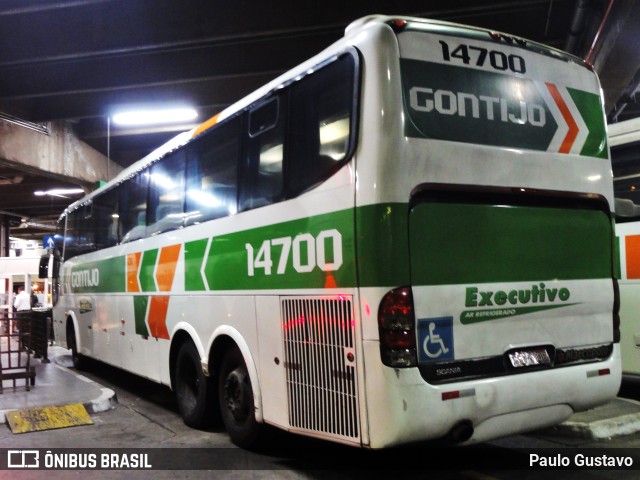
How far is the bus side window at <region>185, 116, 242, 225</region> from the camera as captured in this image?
578 centimetres

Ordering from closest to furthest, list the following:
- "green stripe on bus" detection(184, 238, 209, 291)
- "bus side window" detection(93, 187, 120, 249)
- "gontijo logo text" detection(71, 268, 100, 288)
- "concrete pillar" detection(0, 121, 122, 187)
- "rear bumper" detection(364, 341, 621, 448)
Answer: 1. "rear bumper" detection(364, 341, 621, 448)
2. "green stripe on bus" detection(184, 238, 209, 291)
3. "bus side window" detection(93, 187, 120, 249)
4. "gontijo logo text" detection(71, 268, 100, 288)
5. "concrete pillar" detection(0, 121, 122, 187)

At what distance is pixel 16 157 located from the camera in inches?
572

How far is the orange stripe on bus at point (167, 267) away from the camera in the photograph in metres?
6.91

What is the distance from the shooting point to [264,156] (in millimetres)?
5242

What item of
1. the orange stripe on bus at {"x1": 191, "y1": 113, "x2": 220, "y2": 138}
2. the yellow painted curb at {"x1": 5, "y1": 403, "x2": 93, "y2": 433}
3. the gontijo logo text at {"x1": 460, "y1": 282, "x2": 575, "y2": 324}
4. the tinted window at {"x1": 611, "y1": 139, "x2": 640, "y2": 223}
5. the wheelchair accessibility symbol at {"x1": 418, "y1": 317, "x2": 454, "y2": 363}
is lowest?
the yellow painted curb at {"x1": 5, "y1": 403, "x2": 93, "y2": 433}

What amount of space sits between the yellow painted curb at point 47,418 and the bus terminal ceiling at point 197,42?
6.91 meters

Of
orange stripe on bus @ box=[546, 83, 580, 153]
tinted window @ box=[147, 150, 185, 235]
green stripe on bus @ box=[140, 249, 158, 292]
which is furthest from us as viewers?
green stripe on bus @ box=[140, 249, 158, 292]

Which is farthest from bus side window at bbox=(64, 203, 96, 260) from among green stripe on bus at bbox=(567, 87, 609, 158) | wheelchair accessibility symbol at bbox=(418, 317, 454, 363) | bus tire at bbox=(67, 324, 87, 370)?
green stripe on bus at bbox=(567, 87, 609, 158)

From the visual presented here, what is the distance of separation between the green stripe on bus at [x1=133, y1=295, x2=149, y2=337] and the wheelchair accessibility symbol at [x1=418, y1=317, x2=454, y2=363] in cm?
Result: 496

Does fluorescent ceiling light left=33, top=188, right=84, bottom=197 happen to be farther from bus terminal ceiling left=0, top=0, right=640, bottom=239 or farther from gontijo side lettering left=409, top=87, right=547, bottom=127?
gontijo side lettering left=409, top=87, right=547, bottom=127

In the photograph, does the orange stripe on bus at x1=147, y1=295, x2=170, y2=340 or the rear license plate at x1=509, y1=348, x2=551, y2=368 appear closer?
the rear license plate at x1=509, y1=348, x2=551, y2=368

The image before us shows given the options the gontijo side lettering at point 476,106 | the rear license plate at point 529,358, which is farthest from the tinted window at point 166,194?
the rear license plate at point 529,358

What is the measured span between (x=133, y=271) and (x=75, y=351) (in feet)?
15.1

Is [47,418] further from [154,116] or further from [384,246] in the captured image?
Result: [154,116]
